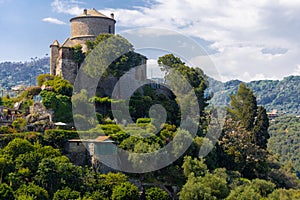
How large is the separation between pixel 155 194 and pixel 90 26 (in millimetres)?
23920

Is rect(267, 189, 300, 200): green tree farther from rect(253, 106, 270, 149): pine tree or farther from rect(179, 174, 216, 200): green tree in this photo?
rect(253, 106, 270, 149): pine tree

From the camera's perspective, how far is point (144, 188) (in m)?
33.3

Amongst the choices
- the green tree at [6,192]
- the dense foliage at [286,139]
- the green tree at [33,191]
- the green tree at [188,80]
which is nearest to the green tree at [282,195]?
the green tree at [188,80]

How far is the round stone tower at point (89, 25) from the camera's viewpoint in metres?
50.0

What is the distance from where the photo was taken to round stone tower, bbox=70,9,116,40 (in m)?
50.0

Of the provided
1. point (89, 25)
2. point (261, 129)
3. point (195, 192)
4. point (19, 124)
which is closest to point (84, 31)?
point (89, 25)

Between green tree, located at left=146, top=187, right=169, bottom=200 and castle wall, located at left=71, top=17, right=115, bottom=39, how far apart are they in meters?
22.7

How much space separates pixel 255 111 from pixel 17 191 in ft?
93.7

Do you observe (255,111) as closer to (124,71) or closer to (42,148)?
(124,71)

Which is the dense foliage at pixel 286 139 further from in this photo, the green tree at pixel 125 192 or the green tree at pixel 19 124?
the green tree at pixel 125 192

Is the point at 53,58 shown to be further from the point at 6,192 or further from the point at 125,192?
the point at 6,192

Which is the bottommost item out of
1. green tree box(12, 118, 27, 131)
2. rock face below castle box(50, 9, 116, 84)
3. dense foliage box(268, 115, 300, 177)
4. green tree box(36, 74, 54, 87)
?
dense foliage box(268, 115, 300, 177)

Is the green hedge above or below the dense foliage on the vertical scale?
above

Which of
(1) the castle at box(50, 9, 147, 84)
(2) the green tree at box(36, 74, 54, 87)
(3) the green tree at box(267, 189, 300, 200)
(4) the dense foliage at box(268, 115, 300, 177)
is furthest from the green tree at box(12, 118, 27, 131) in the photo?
(4) the dense foliage at box(268, 115, 300, 177)
